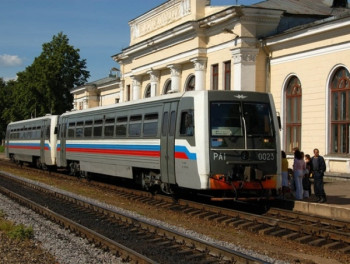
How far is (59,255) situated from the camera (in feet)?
29.8

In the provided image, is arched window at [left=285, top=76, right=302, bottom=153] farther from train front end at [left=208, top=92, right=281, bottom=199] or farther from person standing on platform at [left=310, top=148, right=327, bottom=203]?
train front end at [left=208, top=92, right=281, bottom=199]

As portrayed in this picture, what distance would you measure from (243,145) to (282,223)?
8.16ft

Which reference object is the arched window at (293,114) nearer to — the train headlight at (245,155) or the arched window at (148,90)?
the train headlight at (245,155)

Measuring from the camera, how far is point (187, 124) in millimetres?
14102

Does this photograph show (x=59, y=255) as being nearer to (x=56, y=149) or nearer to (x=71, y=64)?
(x=56, y=149)

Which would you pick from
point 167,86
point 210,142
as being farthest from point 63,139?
point 167,86

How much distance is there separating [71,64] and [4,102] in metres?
32.9

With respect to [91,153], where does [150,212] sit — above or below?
below

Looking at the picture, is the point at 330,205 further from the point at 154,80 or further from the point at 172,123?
the point at 154,80

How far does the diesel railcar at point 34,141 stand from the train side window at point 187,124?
1408 cm

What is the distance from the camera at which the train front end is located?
1328 cm

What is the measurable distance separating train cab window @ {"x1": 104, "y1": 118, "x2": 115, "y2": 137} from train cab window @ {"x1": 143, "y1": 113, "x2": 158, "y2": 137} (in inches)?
112

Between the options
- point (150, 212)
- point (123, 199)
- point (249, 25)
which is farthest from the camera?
point (249, 25)

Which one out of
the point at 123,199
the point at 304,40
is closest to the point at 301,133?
the point at 304,40
